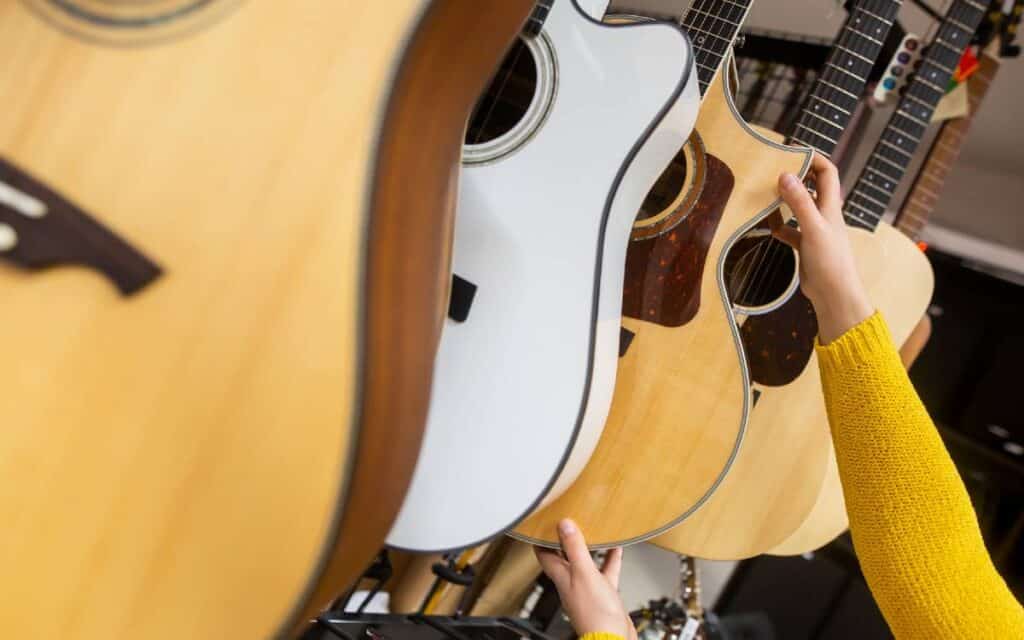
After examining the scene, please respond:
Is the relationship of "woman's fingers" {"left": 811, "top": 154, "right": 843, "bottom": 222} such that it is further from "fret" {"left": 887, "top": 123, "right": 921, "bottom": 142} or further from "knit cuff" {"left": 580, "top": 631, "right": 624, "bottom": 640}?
"fret" {"left": 887, "top": 123, "right": 921, "bottom": 142}

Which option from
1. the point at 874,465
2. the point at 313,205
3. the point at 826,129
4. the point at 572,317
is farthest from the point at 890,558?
the point at 313,205

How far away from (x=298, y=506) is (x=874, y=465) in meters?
0.48

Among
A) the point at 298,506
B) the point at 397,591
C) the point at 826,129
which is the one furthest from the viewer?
the point at 397,591

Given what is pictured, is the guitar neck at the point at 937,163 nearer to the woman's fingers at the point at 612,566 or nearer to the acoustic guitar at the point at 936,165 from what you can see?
the acoustic guitar at the point at 936,165

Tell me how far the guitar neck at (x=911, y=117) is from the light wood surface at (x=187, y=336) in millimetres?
920

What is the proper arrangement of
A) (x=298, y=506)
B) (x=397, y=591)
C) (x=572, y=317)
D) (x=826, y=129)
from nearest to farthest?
1. (x=298, y=506)
2. (x=572, y=317)
3. (x=826, y=129)
4. (x=397, y=591)

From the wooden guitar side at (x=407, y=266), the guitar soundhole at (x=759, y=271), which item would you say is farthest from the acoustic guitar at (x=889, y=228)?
the wooden guitar side at (x=407, y=266)

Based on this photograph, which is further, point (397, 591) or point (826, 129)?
point (397, 591)

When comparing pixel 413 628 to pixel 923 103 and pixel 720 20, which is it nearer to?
pixel 720 20

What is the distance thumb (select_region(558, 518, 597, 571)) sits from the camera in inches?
24.6

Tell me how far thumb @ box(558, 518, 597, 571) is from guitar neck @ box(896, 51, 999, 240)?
110cm

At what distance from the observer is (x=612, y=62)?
0.55 meters

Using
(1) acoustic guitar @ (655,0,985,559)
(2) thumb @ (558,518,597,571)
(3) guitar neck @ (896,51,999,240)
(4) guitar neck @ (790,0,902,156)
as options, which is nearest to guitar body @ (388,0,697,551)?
(2) thumb @ (558,518,597,571)

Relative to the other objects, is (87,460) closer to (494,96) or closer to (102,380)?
(102,380)
